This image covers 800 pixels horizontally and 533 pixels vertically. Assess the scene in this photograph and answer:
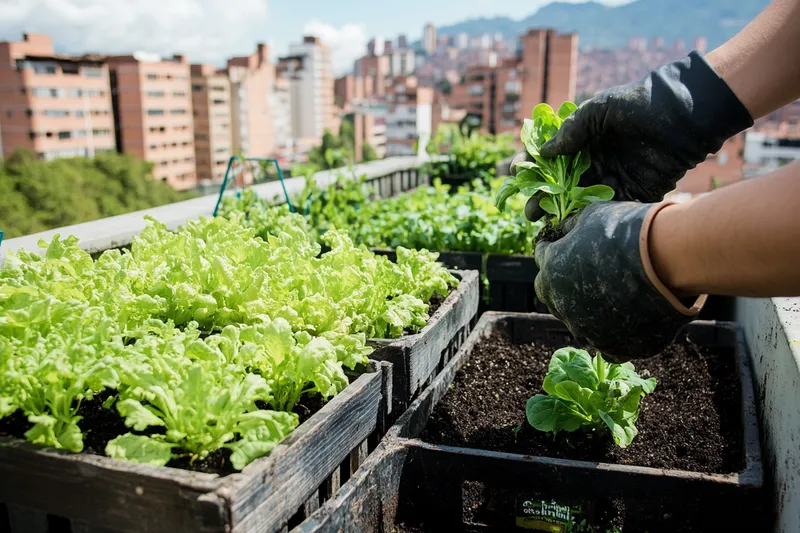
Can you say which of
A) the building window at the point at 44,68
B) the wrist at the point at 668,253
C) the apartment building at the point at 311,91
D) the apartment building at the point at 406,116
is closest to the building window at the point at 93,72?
the building window at the point at 44,68

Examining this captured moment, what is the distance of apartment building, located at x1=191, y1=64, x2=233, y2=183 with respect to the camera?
78.1 metres

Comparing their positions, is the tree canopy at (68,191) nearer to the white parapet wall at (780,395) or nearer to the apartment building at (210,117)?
the white parapet wall at (780,395)

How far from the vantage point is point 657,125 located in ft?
5.81

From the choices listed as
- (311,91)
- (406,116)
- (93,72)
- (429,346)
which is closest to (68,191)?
(93,72)

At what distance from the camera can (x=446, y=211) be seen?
3.74 meters

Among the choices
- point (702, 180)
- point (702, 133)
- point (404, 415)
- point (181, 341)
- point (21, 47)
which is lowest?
point (702, 180)

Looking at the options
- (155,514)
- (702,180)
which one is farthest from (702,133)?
(702,180)

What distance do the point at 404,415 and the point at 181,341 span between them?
65 cm

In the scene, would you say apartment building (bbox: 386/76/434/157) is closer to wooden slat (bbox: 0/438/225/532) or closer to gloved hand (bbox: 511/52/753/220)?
gloved hand (bbox: 511/52/753/220)

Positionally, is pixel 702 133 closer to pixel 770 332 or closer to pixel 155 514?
pixel 770 332

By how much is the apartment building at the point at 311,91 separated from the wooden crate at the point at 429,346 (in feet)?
357

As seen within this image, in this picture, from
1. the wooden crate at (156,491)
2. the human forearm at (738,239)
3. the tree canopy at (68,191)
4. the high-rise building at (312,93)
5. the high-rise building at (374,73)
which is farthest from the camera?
the high-rise building at (374,73)

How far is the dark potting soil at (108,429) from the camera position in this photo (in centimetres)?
138

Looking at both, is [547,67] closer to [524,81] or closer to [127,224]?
[524,81]
